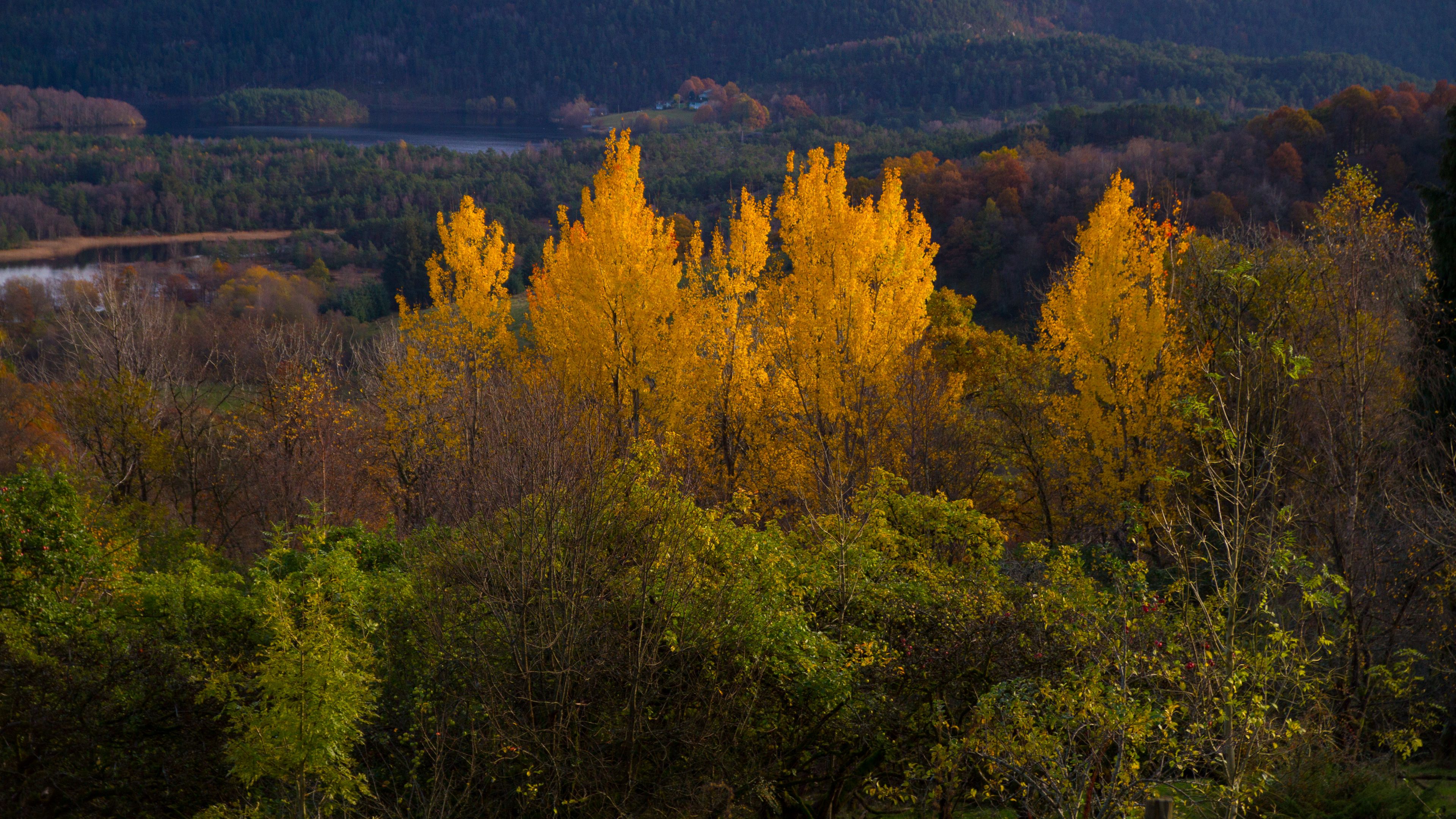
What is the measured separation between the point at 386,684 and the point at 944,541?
28.3 ft

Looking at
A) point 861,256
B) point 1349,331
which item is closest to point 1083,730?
point 1349,331

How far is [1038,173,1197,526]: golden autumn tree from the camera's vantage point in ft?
75.9

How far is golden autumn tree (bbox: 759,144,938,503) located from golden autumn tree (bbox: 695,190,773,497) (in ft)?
2.55

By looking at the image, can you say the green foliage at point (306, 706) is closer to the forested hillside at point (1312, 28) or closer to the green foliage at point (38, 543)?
the green foliage at point (38, 543)

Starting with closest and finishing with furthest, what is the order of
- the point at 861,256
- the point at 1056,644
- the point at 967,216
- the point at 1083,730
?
the point at 1083,730
the point at 1056,644
the point at 861,256
the point at 967,216

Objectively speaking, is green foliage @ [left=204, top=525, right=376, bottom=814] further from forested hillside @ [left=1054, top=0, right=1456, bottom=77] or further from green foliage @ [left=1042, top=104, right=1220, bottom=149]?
forested hillside @ [left=1054, top=0, right=1456, bottom=77]

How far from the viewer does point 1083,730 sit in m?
10.4

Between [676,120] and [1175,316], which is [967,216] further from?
[676,120]

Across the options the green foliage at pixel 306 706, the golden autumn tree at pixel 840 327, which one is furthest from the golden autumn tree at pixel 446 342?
the green foliage at pixel 306 706

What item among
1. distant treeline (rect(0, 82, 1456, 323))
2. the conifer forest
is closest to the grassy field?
distant treeline (rect(0, 82, 1456, 323))

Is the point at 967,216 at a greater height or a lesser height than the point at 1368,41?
lesser

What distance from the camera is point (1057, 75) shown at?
15262 centimetres

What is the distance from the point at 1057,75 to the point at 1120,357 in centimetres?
14620

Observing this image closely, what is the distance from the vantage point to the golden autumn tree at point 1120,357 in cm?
2312
